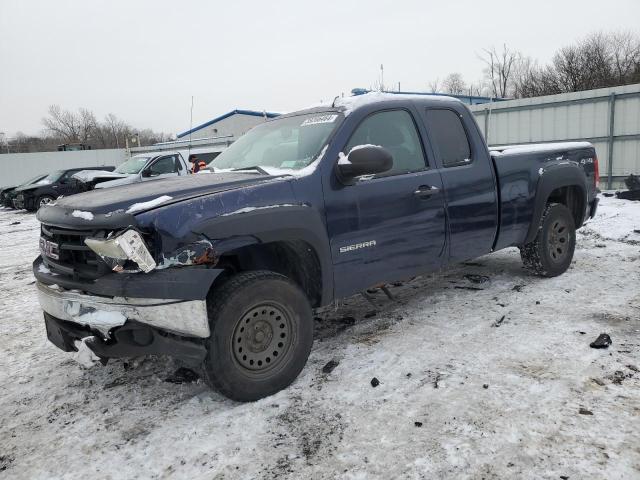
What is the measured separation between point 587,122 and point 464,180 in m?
11.4

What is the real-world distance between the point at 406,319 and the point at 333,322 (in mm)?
675

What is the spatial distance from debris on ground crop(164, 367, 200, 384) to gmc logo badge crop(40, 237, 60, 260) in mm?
1149

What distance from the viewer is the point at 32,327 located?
4.88 meters

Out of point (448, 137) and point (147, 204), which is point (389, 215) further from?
point (147, 204)

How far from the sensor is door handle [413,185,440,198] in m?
3.91

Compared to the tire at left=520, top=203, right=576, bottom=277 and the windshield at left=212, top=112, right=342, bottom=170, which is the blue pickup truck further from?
the tire at left=520, top=203, right=576, bottom=277

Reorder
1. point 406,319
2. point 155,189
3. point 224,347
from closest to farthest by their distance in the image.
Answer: point 224,347
point 155,189
point 406,319

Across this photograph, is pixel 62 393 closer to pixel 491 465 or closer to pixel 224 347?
pixel 224 347

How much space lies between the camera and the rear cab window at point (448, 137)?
4.27 m

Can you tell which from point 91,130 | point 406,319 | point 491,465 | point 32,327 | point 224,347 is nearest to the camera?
point 491,465

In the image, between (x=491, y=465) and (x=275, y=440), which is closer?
(x=491, y=465)

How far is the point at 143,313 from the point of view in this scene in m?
2.79

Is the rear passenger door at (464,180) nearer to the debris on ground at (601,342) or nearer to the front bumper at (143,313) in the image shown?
the debris on ground at (601,342)

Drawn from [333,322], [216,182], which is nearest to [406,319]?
[333,322]
